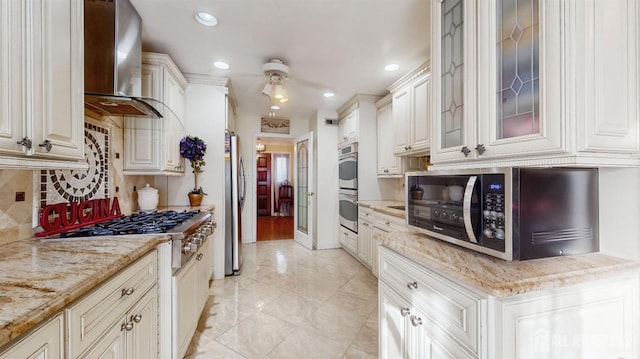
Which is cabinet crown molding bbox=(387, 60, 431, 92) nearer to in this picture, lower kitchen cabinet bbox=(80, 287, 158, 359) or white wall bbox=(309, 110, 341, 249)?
white wall bbox=(309, 110, 341, 249)

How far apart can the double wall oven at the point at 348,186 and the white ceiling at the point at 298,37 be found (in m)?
1.12

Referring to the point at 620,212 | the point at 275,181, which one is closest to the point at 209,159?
the point at 620,212

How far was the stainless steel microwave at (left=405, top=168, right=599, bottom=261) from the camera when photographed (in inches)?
36.7

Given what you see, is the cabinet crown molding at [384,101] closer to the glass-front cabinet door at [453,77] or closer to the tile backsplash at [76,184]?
the glass-front cabinet door at [453,77]

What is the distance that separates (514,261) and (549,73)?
712 millimetres

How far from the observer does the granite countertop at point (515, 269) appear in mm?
835

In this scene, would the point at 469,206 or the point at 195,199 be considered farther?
the point at 195,199

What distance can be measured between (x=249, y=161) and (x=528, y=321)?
15.3ft

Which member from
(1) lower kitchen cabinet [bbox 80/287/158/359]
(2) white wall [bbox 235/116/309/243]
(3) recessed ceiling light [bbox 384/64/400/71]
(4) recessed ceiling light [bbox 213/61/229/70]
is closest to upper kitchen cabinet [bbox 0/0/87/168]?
(1) lower kitchen cabinet [bbox 80/287/158/359]

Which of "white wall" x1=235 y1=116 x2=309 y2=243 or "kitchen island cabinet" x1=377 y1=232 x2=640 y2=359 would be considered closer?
"kitchen island cabinet" x1=377 y1=232 x2=640 y2=359

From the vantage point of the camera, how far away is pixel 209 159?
10.2 feet

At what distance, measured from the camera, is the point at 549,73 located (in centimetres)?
92

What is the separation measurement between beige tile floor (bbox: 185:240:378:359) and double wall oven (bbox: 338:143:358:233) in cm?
66

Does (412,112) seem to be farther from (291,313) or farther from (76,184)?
(76,184)
